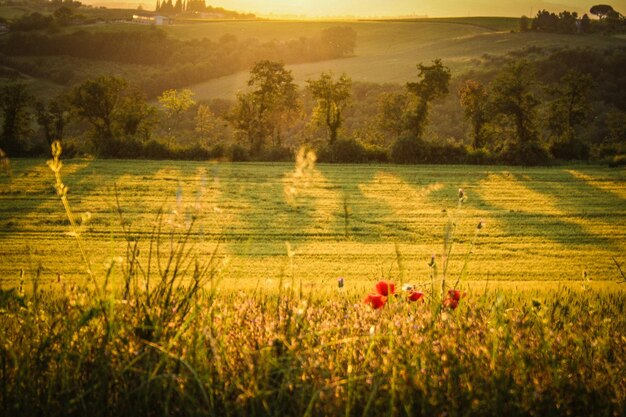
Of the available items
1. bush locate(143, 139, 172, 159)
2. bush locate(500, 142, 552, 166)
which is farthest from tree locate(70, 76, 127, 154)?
bush locate(500, 142, 552, 166)

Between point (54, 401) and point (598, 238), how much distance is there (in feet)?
65.5

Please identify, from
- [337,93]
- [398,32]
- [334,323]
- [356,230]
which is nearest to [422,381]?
[334,323]

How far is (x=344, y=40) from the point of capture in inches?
4323

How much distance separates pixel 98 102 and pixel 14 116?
22.0ft

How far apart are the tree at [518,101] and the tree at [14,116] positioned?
3678 cm

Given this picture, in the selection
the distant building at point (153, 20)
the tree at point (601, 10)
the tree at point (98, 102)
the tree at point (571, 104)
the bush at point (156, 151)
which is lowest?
the bush at point (156, 151)

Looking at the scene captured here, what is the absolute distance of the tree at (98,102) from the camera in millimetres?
41812

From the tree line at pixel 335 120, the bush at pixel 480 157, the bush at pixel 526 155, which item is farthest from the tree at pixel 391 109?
the bush at pixel 526 155

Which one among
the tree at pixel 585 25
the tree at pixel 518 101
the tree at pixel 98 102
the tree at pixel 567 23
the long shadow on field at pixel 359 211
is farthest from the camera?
the tree at pixel 567 23

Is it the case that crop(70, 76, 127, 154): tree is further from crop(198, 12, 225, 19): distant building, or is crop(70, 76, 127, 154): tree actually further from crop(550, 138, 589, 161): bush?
crop(198, 12, 225, 19): distant building

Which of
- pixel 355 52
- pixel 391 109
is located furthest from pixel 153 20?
pixel 391 109

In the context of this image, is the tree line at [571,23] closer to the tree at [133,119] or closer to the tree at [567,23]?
the tree at [567,23]

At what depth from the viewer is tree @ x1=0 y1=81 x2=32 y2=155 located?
36016mm

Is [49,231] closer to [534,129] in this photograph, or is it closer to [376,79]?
[534,129]
